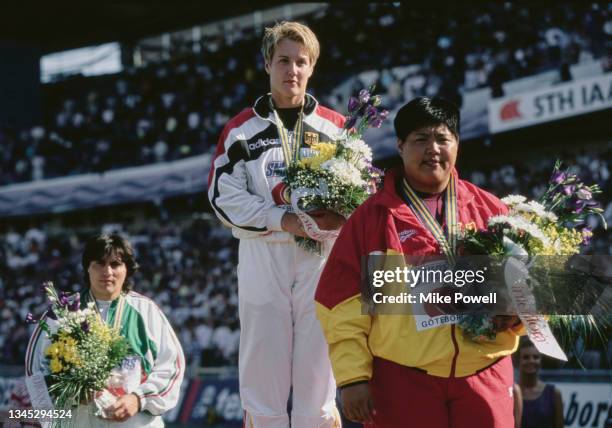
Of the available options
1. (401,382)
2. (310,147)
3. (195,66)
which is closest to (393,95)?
(195,66)

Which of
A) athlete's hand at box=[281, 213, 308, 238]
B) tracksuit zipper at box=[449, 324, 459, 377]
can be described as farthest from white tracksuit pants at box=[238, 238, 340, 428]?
tracksuit zipper at box=[449, 324, 459, 377]

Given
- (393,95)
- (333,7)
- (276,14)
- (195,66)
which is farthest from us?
(276,14)

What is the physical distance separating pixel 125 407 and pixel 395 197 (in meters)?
2.50

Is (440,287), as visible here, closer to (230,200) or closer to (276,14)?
(230,200)

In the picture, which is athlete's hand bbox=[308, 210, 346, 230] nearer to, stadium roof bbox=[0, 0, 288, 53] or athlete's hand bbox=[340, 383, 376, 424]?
athlete's hand bbox=[340, 383, 376, 424]

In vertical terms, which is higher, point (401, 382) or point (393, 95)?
point (393, 95)

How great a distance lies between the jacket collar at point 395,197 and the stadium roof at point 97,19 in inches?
995

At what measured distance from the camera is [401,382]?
414cm

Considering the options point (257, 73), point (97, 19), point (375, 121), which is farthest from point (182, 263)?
point (375, 121)

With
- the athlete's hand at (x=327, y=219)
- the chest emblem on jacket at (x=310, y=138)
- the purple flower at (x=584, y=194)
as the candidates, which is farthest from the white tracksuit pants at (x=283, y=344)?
the purple flower at (x=584, y=194)

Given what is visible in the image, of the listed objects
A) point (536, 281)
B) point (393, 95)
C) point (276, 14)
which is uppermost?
point (276, 14)

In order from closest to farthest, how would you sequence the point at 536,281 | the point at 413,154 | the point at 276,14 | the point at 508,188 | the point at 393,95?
the point at 536,281 → the point at 413,154 → the point at 508,188 → the point at 393,95 → the point at 276,14

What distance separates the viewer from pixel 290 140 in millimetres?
5418

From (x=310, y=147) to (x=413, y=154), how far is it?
3.87ft
